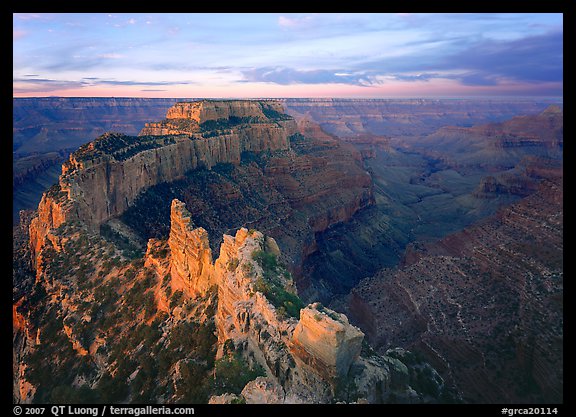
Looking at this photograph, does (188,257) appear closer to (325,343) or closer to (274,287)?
(274,287)

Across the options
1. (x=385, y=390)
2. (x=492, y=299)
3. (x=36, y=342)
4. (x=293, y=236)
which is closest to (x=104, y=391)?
(x=36, y=342)

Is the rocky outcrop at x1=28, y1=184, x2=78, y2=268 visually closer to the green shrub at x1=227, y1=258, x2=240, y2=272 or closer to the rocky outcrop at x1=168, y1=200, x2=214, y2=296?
the rocky outcrop at x1=168, y1=200, x2=214, y2=296

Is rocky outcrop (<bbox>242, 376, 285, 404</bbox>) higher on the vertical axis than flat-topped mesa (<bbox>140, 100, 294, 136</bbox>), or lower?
lower

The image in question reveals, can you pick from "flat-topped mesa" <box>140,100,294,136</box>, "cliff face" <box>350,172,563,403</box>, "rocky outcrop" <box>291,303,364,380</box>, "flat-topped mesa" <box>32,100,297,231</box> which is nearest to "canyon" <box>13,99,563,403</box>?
"rocky outcrop" <box>291,303,364,380</box>

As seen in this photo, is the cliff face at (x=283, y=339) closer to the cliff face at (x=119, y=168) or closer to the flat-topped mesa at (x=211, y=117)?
the cliff face at (x=119, y=168)

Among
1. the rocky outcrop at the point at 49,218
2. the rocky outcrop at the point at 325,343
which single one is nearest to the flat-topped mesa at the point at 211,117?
the rocky outcrop at the point at 49,218

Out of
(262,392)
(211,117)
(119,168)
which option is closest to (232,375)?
(262,392)
